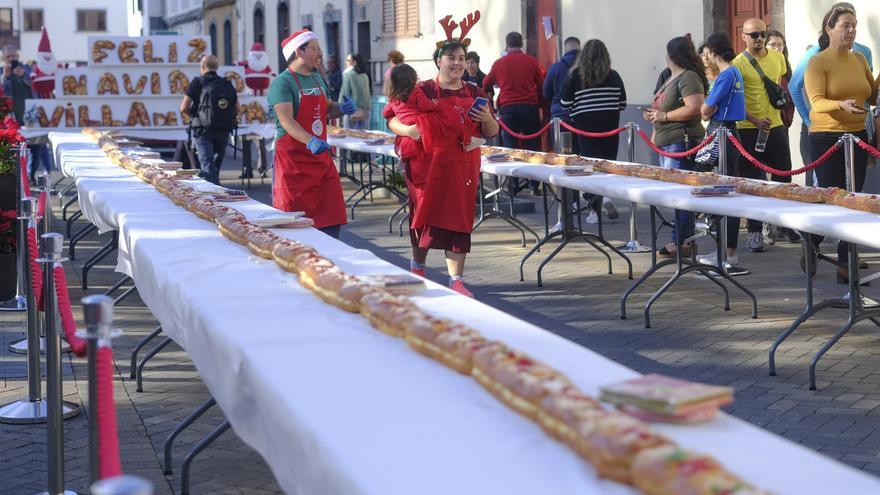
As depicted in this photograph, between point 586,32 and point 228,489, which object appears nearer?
point 228,489

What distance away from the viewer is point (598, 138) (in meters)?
12.2

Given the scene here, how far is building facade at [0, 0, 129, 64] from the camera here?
66325mm

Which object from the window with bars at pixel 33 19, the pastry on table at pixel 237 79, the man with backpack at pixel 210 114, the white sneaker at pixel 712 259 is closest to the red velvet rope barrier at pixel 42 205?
the white sneaker at pixel 712 259

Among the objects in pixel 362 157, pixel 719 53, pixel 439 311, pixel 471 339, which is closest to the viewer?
pixel 471 339

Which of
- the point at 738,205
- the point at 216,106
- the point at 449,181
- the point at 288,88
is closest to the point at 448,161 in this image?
the point at 449,181

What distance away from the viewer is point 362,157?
17297 mm

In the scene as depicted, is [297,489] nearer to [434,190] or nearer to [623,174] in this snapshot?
[434,190]

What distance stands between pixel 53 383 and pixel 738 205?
3.41 meters

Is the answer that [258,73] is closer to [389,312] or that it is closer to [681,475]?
[389,312]

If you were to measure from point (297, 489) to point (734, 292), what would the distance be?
6.41 m

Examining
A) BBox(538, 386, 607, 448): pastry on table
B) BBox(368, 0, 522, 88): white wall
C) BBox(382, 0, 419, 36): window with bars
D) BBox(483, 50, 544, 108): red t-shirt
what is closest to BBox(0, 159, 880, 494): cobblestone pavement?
BBox(538, 386, 607, 448): pastry on table

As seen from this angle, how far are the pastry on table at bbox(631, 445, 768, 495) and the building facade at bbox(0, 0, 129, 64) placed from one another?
66.1 meters

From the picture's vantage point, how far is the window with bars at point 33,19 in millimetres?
66938

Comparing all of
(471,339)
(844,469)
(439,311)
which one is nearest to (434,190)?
(439,311)
